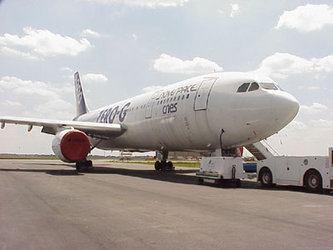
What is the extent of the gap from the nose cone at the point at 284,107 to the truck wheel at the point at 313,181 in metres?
2.20

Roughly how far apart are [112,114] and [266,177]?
48.0ft

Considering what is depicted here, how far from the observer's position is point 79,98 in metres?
38.5

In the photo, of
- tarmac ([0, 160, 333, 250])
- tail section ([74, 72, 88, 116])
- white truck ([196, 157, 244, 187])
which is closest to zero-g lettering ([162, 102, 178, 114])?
white truck ([196, 157, 244, 187])

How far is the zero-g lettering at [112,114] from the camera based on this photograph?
23.8 m

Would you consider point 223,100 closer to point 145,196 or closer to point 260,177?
point 260,177

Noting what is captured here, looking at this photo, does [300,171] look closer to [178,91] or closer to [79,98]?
[178,91]

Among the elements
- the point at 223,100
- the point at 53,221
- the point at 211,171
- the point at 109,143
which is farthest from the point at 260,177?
the point at 109,143

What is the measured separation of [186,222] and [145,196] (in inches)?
147

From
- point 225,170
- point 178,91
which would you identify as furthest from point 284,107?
point 178,91

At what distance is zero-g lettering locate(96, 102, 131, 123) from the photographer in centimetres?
2377

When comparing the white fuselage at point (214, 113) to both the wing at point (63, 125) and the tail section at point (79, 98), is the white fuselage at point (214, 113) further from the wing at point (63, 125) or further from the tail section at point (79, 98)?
the tail section at point (79, 98)

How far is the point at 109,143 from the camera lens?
26.7 meters

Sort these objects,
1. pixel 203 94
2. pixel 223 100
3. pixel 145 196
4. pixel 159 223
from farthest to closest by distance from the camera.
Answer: pixel 203 94 → pixel 223 100 → pixel 145 196 → pixel 159 223

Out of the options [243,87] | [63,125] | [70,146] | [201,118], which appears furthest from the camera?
[63,125]
